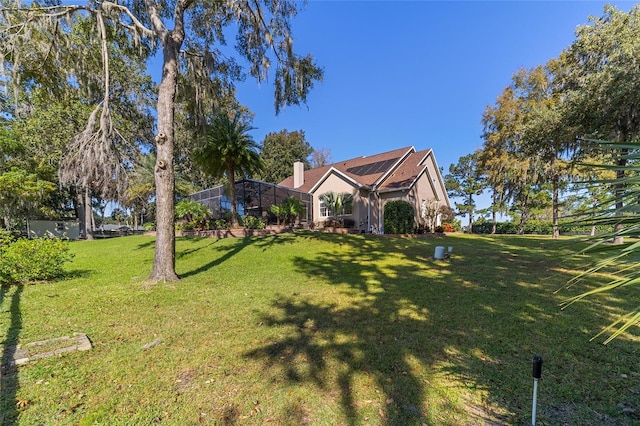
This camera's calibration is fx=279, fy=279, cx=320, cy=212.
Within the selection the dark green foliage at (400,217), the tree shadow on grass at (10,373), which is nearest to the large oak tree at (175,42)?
the tree shadow on grass at (10,373)

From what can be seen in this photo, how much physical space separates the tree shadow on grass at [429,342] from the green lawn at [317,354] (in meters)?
0.02

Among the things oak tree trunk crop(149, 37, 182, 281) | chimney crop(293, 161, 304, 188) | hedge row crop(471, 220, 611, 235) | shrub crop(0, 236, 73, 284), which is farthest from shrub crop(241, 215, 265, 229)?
hedge row crop(471, 220, 611, 235)

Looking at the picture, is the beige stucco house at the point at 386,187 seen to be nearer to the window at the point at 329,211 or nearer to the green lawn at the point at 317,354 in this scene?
the window at the point at 329,211

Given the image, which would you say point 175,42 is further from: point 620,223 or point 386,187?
point 386,187

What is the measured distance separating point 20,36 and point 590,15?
19137mm

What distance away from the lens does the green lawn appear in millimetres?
2377

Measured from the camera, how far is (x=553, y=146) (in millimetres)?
14453

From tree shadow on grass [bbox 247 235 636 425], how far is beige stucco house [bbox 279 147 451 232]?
1123cm

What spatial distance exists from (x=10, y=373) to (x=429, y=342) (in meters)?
4.54

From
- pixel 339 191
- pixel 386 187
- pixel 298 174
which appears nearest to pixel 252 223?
pixel 339 191

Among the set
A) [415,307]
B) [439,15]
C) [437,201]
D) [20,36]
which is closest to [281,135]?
[437,201]

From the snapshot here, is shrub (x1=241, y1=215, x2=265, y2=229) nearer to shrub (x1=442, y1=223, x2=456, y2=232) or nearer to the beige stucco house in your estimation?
the beige stucco house

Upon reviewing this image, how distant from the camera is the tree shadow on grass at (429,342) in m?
2.49

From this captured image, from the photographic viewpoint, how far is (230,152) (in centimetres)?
1438
